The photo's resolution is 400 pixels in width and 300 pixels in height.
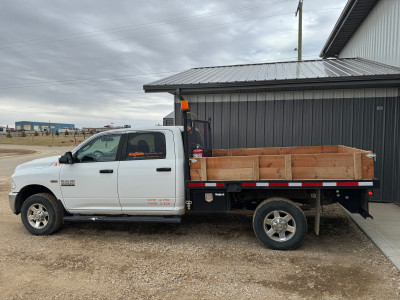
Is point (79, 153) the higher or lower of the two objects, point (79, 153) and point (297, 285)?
the higher

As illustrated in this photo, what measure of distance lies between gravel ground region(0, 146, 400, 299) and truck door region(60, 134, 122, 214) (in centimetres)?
62

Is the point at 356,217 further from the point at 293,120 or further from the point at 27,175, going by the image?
the point at 27,175

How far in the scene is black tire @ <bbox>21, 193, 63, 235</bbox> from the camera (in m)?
5.27

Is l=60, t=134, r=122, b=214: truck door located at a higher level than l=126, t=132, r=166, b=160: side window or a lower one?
lower

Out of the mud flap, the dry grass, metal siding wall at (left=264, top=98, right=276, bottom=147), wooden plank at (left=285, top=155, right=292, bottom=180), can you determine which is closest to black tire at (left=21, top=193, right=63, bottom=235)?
→ wooden plank at (left=285, top=155, right=292, bottom=180)

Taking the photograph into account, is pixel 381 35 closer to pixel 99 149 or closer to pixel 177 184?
pixel 177 184

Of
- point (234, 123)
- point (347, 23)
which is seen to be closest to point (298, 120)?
point (234, 123)

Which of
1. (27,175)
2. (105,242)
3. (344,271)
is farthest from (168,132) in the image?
(344,271)

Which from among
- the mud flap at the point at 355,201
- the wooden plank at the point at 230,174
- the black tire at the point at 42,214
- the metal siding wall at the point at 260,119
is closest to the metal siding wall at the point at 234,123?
the metal siding wall at the point at 260,119

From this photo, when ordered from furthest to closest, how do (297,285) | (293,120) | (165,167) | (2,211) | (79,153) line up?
(293,120), (2,211), (79,153), (165,167), (297,285)

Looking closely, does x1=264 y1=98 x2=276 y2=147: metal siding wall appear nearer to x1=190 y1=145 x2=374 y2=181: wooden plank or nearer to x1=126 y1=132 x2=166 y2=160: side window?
x1=190 y1=145 x2=374 y2=181: wooden plank

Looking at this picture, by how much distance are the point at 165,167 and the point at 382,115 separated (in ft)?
19.2

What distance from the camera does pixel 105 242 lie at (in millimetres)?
5059

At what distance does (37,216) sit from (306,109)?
6568 millimetres
